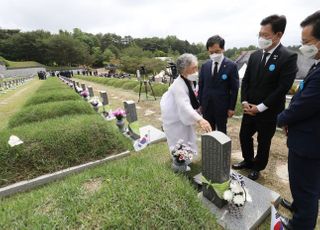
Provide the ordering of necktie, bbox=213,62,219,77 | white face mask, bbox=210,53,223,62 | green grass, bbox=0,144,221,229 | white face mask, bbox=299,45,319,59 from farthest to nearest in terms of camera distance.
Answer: necktie, bbox=213,62,219,77 < white face mask, bbox=210,53,223,62 < white face mask, bbox=299,45,319,59 < green grass, bbox=0,144,221,229

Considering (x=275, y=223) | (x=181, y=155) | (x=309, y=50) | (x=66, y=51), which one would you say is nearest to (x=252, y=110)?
(x=309, y=50)

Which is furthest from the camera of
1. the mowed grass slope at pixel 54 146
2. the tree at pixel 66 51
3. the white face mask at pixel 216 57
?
the tree at pixel 66 51

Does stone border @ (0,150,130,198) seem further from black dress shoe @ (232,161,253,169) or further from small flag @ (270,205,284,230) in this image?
small flag @ (270,205,284,230)

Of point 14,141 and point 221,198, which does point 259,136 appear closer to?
point 221,198

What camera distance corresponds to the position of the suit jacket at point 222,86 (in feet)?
9.27

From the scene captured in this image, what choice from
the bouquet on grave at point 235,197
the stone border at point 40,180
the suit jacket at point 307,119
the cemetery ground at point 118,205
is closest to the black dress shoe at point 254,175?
the cemetery ground at point 118,205

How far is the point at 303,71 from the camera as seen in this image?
20.5 meters

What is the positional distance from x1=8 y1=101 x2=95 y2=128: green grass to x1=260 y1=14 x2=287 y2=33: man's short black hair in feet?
15.2

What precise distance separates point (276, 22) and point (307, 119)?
1.28 metres

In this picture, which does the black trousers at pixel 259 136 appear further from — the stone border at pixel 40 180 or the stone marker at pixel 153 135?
the stone border at pixel 40 180

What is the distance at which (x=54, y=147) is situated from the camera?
Result: 326 cm

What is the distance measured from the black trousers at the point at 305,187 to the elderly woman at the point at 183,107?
0.90m

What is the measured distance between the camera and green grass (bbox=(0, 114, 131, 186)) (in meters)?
2.99

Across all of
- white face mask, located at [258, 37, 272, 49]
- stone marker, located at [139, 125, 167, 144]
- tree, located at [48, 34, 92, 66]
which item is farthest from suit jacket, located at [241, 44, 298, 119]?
tree, located at [48, 34, 92, 66]
